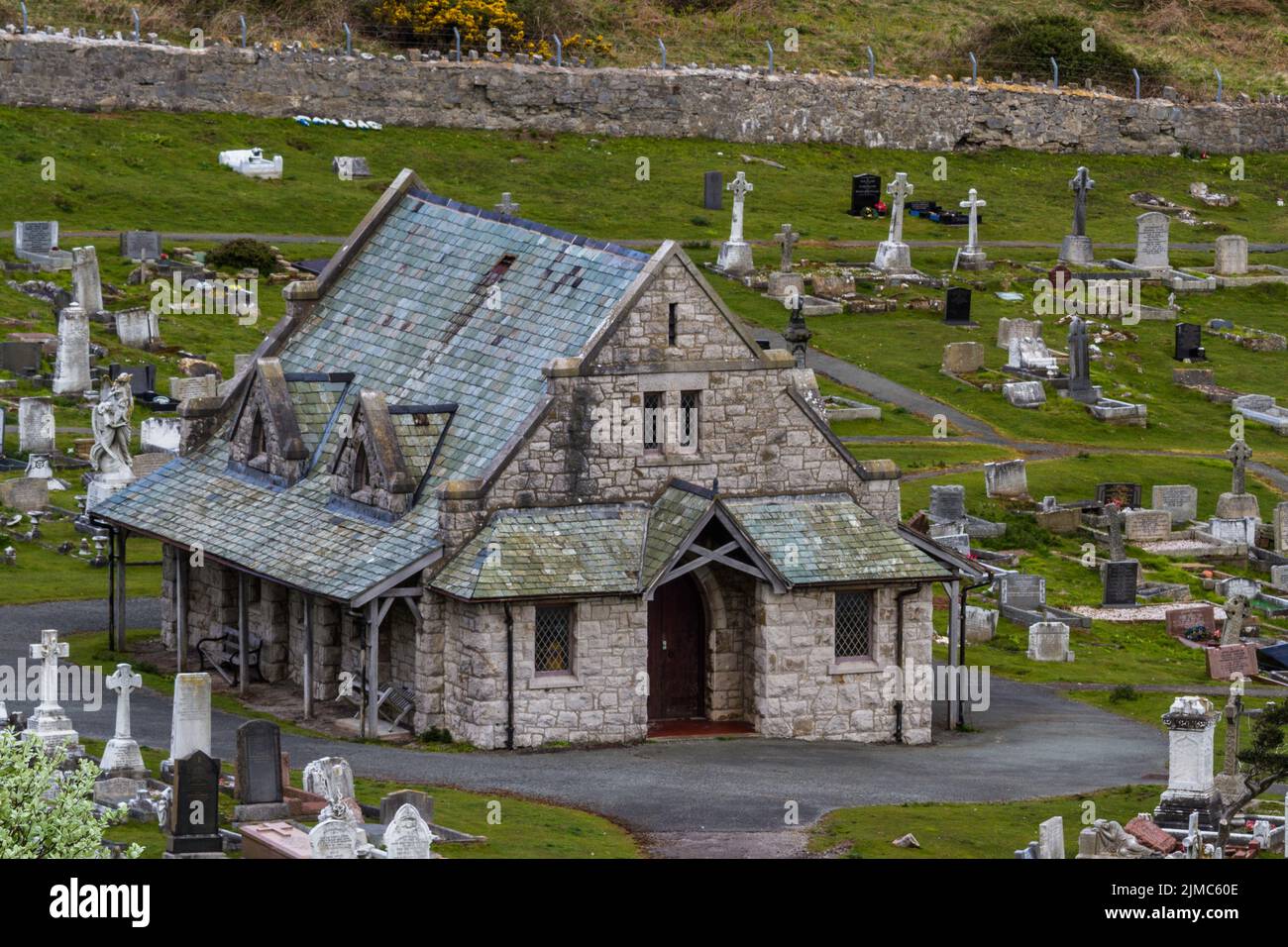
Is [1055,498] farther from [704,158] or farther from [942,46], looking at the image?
[942,46]

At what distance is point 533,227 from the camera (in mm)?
53438

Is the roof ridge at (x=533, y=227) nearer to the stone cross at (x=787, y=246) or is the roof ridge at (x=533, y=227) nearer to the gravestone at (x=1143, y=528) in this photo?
the gravestone at (x=1143, y=528)

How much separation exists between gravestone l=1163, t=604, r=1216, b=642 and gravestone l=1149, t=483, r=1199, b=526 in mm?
9402

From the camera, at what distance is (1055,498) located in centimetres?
7075

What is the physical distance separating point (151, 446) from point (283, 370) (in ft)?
43.7

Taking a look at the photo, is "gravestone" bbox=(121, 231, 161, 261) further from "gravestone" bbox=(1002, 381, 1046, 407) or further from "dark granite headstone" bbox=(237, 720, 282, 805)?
"dark granite headstone" bbox=(237, 720, 282, 805)

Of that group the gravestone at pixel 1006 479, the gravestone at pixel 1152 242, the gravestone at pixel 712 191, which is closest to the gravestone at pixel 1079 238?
the gravestone at pixel 1152 242

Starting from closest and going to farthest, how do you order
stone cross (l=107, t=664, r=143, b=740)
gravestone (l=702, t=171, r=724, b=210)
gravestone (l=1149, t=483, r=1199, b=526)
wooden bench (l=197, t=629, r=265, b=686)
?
stone cross (l=107, t=664, r=143, b=740) < wooden bench (l=197, t=629, r=265, b=686) < gravestone (l=1149, t=483, r=1199, b=526) < gravestone (l=702, t=171, r=724, b=210)

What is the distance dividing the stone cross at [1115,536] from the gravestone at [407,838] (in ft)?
94.6

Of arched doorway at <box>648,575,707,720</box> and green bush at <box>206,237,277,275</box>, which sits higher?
green bush at <box>206,237,277,275</box>

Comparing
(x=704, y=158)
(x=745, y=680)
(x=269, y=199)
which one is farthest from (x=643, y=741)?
(x=704, y=158)

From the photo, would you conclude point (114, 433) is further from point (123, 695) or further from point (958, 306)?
point (958, 306)

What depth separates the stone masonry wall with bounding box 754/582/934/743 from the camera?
4950cm

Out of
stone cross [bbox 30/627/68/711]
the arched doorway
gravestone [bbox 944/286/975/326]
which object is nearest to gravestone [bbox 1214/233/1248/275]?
gravestone [bbox 944/286/975/326]
